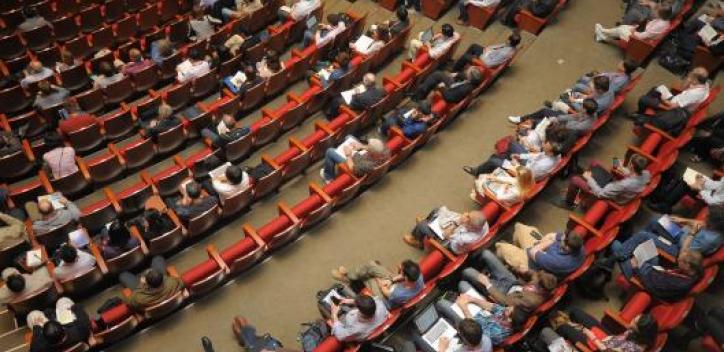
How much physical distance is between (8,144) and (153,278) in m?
1.46

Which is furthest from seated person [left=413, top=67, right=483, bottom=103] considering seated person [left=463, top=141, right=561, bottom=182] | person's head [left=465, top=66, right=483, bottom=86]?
seated person [left=463, top=141, right=561, bottom=182]

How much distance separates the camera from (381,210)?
12.1 ft

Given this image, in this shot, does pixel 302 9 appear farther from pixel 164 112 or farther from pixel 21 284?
pixel 21 284

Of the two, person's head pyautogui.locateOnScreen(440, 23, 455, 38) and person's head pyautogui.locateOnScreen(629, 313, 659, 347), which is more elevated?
person's head pyautogui.locateOnScreen(440, 23, 455, 38)

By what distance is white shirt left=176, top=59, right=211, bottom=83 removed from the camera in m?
4.23

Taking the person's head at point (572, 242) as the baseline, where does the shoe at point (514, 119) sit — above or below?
above

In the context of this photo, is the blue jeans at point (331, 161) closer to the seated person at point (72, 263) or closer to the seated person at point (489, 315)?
the seated person at point (489, 315)

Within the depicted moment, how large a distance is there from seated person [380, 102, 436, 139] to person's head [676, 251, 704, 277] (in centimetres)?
162

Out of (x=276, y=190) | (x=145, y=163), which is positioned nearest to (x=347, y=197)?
(x=276, y=190)

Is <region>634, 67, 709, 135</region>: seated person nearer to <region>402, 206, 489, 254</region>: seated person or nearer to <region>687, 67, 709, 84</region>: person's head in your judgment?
<region>687, 67, 709, 84</region>: person's head

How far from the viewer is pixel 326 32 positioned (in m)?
4.54

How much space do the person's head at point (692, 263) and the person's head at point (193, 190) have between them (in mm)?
2446

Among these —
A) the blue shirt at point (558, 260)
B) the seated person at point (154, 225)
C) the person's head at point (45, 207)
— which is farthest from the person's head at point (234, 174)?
the blue shirt at point (558, 260)

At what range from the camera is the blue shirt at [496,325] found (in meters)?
2.84
